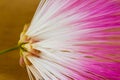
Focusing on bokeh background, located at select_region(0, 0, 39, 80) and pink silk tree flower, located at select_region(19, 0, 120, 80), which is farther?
bokeh background, located at select_region(0, 0, 39, 80)

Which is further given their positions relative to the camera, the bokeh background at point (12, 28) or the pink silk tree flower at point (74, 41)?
the bokeh background at point (12, 28)

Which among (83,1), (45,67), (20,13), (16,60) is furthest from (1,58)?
(83,1)

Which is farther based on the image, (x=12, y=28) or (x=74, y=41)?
(x=12, y=28)

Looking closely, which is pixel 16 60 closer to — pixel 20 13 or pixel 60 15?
pixel 20 13

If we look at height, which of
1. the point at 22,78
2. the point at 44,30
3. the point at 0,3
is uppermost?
the point at 0,3
